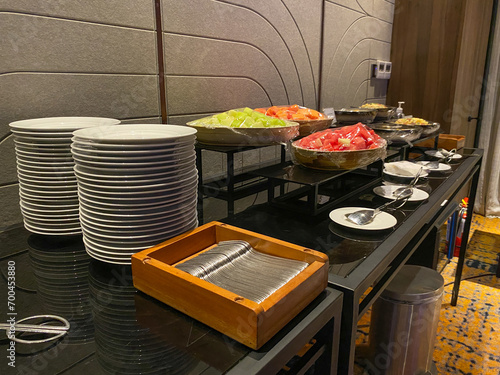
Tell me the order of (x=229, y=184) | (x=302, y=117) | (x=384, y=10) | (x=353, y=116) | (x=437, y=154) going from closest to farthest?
(x=229, y=184) < (x=302, y=117) < (x=437, y=154) < (x=353, y=116) < (x=384, y=10)

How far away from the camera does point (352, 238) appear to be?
89 centimetres

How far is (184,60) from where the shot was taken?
1352 millimetres

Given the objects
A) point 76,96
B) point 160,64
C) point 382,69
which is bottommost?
point 76,96

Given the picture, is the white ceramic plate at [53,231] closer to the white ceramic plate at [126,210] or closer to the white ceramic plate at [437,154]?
the white ceramic plate at [126,210]

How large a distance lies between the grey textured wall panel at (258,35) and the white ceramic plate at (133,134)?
1.73ft

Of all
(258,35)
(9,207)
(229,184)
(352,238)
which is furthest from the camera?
(258,35)

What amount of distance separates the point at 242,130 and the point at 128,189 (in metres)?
0.46

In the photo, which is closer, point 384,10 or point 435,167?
point 435,167

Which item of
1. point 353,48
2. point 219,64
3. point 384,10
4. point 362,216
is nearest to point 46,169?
point 362,216

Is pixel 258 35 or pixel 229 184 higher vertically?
pixel 258 35

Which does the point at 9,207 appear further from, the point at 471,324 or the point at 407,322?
the point at 471,324

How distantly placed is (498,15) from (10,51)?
3817 mm

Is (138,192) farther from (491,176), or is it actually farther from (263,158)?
(491,176)

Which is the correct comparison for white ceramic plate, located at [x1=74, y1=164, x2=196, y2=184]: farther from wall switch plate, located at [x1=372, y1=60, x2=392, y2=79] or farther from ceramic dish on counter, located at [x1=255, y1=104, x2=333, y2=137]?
wall switch plate, located at [x1=372, y1=60, x2=392, y2=79]
